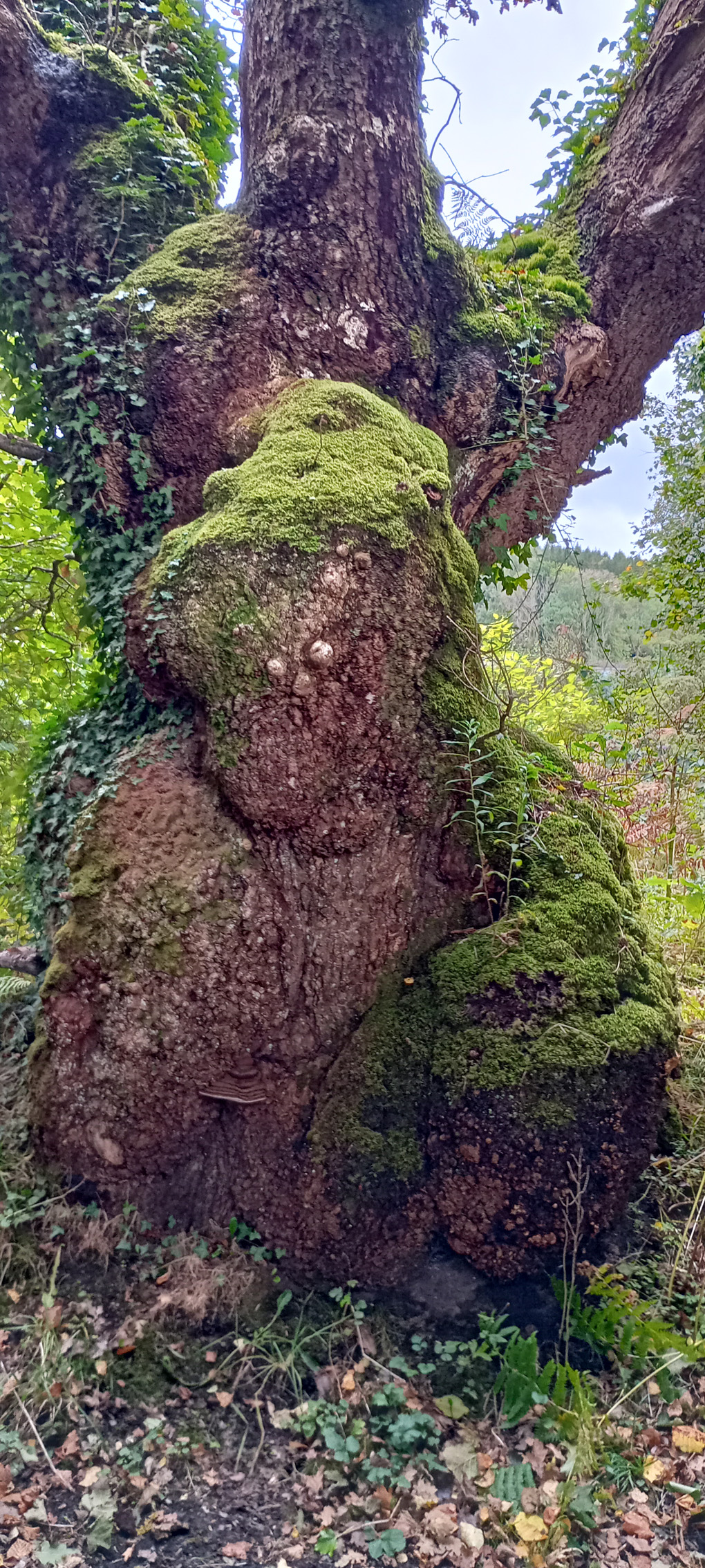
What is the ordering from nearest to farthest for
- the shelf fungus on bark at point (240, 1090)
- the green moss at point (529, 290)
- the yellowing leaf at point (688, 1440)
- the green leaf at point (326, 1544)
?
1. the green leaf at point (326, 1544)
2. the yellowing leaf at point (688, 1440)
3. the shelf fungus on bark at point (240, 1090)
4. the green moss at point (529, 290)

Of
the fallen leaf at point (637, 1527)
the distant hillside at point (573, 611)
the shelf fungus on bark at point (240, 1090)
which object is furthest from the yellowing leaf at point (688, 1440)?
the distant hillside at point (573, 611)

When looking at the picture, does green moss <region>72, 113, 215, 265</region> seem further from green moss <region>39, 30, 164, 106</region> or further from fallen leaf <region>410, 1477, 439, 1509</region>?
fallen leaf <region>410, 1477, 439, 1509</region>

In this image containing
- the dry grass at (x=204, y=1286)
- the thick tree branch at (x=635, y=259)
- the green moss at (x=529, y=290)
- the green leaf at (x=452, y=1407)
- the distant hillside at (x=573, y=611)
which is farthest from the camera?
the distant hillside at (x=573, y=611)

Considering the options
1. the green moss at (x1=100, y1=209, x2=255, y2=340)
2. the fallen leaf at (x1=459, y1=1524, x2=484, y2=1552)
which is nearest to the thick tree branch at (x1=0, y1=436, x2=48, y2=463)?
the green moss at (x1=100, y1=209, x2=255, y2=340)

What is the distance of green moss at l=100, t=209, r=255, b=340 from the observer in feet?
11.1

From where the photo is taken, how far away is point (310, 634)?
278 centimetres

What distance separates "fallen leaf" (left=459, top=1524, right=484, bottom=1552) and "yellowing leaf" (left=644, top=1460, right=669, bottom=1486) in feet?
1.86

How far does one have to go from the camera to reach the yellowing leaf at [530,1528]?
2.15 m

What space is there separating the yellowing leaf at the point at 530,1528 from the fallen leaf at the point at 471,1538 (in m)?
0.11

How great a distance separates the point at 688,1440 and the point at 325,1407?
1.20m

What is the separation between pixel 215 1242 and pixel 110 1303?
413 millimetres

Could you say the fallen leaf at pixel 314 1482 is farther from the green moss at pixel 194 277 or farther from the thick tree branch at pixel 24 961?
the green moss at pixel 194 277

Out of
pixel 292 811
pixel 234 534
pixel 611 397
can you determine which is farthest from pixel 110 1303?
pixel 611 397

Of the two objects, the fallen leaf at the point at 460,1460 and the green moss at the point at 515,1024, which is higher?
the green moss at the point at 515,1024
